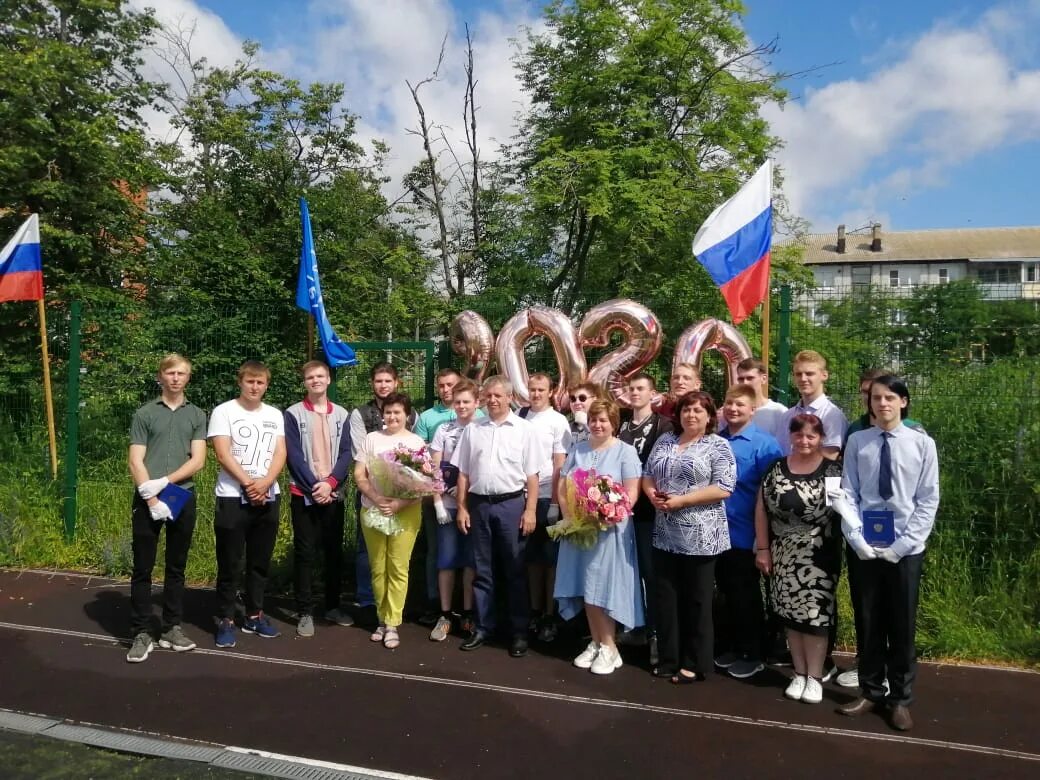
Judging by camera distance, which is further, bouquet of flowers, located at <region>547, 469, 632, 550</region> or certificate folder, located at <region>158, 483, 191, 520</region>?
certificate folder, located at <region>158, 483, 191, 520</region>

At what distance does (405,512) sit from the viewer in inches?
200

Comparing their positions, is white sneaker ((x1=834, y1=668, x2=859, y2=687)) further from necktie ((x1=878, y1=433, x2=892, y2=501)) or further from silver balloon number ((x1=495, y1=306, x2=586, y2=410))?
silver balloon number ((x1=495, y1=306, x2=586, y2=410))

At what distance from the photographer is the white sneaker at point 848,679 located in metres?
4.28

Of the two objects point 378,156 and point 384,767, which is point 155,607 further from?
point 378,156

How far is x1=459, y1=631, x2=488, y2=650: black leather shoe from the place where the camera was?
16.2 ft

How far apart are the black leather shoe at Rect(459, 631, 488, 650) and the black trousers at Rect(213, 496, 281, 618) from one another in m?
1.45

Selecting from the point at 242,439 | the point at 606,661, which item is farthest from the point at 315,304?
the point at 606,661

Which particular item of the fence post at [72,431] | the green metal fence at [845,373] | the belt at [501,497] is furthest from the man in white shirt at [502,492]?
the fence post at [72,431]

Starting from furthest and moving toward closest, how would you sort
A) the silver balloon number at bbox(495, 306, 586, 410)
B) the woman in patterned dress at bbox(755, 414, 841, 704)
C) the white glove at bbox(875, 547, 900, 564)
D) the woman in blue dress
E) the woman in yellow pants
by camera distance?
the silver balloon number at bbox(495, 306, 586, 410), the woman in yellow pants, the woman in blue dress, the woman in patterned dress at bbox(755, 414, 841, 704), the white glove at bbox(875, 547, 900, 564)

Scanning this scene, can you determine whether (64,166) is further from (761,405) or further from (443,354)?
(761,405)

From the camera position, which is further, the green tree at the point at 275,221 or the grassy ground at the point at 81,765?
the green tree at the point at 275,221

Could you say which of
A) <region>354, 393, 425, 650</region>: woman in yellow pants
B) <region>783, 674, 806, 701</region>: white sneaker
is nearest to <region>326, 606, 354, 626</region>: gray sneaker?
<region>354, 393, 425, 650</region>: woman in yellow pants

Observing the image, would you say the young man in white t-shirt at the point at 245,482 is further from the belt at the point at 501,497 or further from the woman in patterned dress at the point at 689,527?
the woman in patterned dress at the point at 689,527

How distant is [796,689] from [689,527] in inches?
40.8
